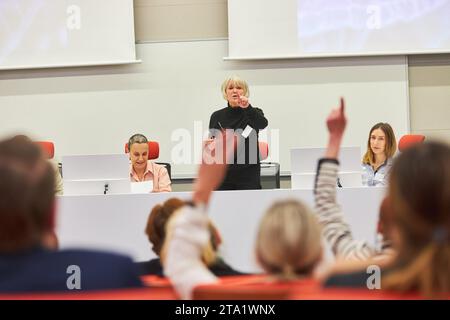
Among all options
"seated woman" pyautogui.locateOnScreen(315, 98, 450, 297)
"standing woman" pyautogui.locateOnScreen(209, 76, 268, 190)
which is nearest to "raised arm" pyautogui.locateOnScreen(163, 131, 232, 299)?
"seated woman" pyautogui.locateOnScreen(315, 98, 450, 297)

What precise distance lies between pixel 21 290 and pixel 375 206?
1752 millimetres

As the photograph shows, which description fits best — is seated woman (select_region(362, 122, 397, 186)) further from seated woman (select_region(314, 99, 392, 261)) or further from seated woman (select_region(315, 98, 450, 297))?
seated woman (select_region(315, 98, 450, 297))

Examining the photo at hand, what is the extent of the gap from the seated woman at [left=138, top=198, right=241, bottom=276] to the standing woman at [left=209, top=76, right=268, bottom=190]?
1662 millimetres

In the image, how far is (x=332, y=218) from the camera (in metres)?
1.38

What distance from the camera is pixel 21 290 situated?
3.88 feet

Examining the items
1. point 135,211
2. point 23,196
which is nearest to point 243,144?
point 135,211

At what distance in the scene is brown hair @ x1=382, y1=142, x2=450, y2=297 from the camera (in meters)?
1.03

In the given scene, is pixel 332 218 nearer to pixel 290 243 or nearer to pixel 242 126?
pixel 290 243

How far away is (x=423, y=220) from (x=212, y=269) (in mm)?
507

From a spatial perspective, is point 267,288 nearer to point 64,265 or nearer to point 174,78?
point 64,265

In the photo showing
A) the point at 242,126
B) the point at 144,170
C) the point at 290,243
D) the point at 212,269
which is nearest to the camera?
the point at 290,243

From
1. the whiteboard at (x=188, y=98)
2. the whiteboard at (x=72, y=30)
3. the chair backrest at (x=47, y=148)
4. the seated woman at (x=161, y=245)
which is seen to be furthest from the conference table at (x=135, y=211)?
the whiteboard at (x=72, y=30)
